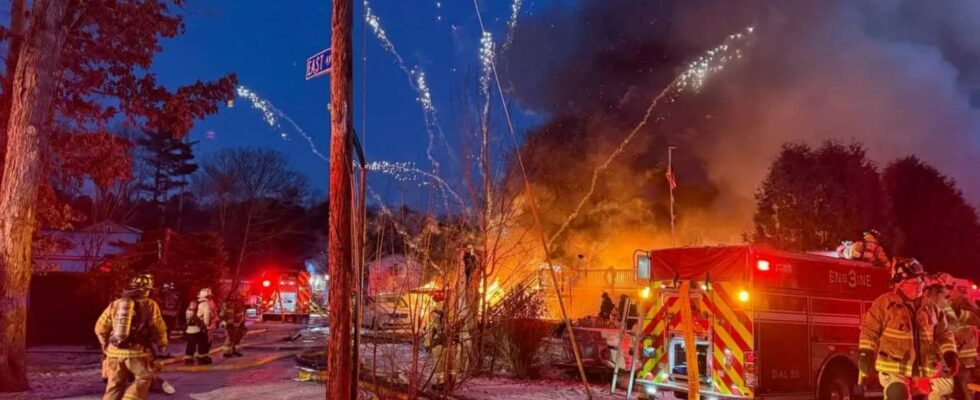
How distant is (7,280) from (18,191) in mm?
1285

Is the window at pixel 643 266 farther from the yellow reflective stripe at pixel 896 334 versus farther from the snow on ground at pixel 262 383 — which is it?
the yellow reflective stripe at pixel 896 334

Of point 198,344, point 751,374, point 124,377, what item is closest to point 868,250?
point 751,374

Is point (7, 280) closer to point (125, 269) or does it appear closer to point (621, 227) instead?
point (125, 269)

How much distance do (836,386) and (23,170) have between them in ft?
38.9

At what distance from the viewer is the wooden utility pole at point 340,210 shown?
6918 millimetres

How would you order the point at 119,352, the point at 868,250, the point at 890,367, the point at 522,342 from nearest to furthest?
the point at 890,367 < the point at 119,352 < the point at 868,250 < the point at 522,342

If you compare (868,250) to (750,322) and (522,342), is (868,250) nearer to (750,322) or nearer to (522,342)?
(750,322)

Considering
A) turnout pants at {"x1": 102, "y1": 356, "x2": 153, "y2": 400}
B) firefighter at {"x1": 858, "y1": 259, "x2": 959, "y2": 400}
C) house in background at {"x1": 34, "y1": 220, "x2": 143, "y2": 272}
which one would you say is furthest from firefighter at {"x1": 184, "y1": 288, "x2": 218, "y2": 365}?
house in background at {"x1": 34, "y1": 220, "x2": 143, "y2": 272}

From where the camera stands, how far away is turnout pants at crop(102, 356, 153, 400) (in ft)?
25.3

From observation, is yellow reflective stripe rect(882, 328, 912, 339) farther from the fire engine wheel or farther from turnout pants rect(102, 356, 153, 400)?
turnout pants rect(102, 356, 153, 400)

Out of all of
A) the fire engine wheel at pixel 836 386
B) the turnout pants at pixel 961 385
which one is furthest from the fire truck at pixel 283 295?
the turnout pants at pixel 961 385

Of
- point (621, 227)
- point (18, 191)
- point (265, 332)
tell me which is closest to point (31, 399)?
point (18, 191)

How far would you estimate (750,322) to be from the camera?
8.86 metres

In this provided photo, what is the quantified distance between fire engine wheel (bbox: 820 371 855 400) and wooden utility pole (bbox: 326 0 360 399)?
6.25 meters
